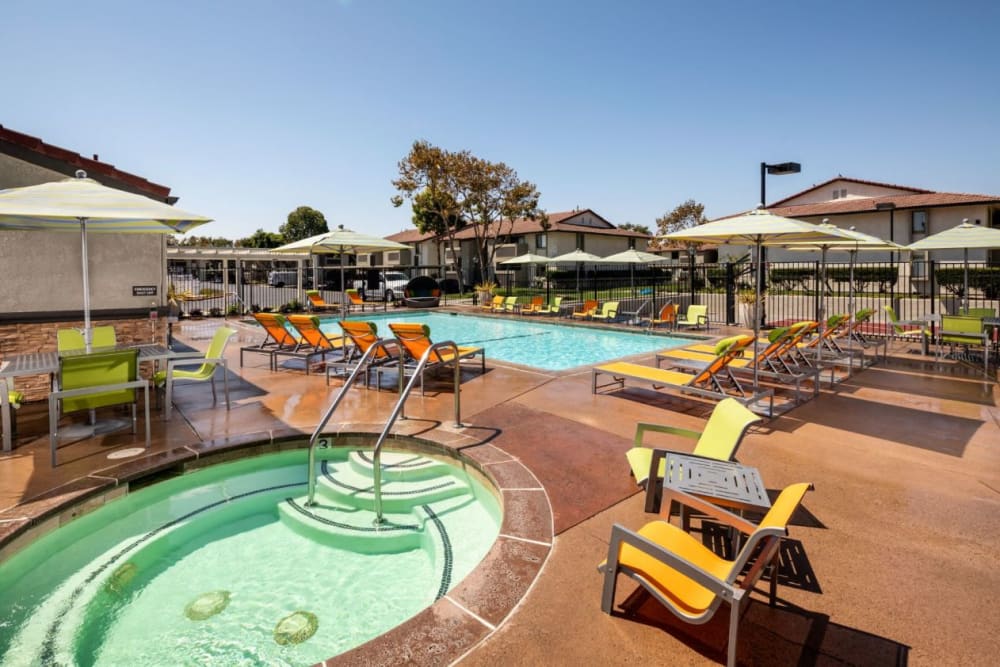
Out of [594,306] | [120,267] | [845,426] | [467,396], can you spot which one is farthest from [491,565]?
[594,306]

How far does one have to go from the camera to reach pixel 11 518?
136 inches

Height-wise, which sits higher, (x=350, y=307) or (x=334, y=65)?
A: (x=334, y=65)

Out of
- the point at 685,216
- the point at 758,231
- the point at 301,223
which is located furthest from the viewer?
the point at 301,223

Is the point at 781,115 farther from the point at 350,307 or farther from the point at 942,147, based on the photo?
the point at 350,307

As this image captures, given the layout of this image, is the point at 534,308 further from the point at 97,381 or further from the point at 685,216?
the point at 685,216

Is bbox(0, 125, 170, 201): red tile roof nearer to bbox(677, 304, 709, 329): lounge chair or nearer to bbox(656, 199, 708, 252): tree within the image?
bbox(677, 304, 709, 329): lounge chair

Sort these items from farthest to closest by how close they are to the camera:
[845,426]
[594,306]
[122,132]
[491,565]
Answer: [594,306] → [122,132] → [845,426] → [491,565]

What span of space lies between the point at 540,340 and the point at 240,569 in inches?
453

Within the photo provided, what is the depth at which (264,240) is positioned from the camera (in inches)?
2874

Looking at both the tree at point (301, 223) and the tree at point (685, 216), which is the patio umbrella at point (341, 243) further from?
the tree at point (301, 223)

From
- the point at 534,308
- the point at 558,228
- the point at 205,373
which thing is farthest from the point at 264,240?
the point at 205,373

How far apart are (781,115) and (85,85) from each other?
21058 millimetres

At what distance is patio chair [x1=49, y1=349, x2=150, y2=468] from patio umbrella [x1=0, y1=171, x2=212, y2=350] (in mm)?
711

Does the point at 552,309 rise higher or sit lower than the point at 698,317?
higher
